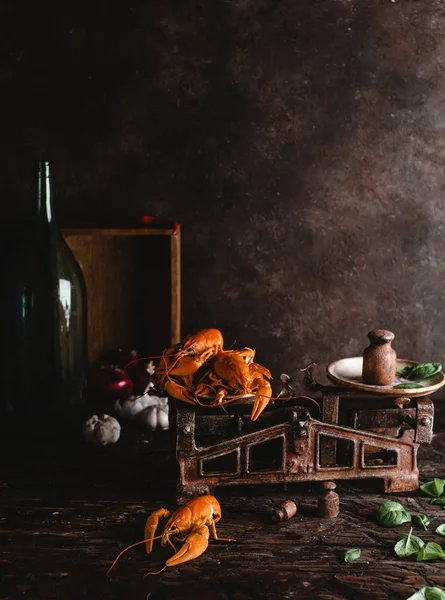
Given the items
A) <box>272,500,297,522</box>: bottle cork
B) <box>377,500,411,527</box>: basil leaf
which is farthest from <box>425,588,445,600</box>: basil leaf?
<box>272,500,297,522</box>: bottle cork

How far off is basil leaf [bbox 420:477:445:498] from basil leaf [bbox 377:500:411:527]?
0.15m

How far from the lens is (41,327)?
2.38 meters

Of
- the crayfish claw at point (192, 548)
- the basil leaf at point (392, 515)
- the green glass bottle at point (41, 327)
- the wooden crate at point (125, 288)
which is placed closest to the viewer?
the crayfish claw at point (192, 548)

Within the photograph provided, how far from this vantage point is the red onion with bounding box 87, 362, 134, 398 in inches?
101

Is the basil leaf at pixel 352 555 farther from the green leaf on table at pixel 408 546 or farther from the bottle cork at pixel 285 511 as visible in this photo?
the bottle cork at pixel 285 511

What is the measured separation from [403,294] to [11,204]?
1561mm

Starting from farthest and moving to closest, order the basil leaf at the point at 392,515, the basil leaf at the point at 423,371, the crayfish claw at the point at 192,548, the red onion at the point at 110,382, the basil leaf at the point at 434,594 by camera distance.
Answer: the red onion at the point at 110,382
the basil leaf at the point at 423,371
the basil leaf at the point at 392,515
the crayfish claw at the point at 192,548
the basil leaf at the point at 434,594

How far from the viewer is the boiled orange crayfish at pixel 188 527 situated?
1.58m

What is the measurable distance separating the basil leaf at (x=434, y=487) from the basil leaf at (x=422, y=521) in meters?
0.14

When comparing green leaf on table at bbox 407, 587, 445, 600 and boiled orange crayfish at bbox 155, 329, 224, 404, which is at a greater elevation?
boiled orange crayfish at bbox 155, 329, 224, 404

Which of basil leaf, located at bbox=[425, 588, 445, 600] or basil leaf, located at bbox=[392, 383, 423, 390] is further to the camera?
basil leaf, located at bbox=[392, 383, 423, 390]

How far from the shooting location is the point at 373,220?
110 inches

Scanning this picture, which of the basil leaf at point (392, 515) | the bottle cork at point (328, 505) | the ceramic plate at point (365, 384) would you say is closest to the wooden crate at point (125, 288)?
the ceramic plate at point (365, 384)

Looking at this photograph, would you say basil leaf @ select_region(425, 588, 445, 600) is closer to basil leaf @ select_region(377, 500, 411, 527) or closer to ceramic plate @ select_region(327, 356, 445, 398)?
basil leaf @ select_region(377, 500, 411, 527)
